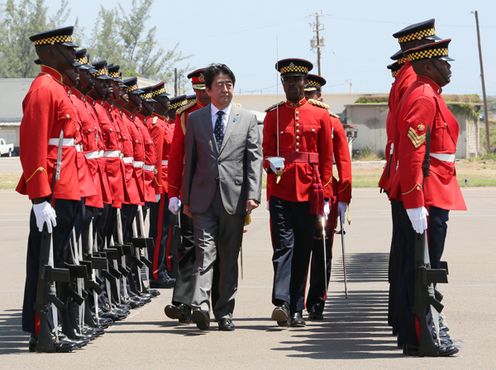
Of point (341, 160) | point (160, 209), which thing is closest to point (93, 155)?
point (341, 160)

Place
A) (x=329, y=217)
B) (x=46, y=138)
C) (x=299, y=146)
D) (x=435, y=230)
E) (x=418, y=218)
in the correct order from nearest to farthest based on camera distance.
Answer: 1. (x=418, y=218)
2. (x=435, y=230)
3. (x=46, y=138)
4. (x=299, y=146)
5. (x=329, y=217)

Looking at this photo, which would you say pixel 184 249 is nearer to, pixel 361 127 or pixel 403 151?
pixel 403 151

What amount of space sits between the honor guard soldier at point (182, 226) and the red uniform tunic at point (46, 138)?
1.62 metres

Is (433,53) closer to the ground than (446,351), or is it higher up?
higher up

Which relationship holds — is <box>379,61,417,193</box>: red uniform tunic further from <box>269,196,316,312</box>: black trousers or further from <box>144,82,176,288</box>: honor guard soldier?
<box>144,82,176,288</box>: honor guard soldier

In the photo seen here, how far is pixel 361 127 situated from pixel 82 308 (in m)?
70.7

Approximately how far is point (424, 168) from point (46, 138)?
2618 millimetres

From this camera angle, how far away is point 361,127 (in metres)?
80.2

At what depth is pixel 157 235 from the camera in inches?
569

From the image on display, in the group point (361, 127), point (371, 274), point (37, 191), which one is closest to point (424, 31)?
point (37, 191)

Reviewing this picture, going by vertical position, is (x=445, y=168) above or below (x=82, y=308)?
above

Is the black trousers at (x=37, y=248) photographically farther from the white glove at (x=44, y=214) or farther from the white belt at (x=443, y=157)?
the white belt at (x=443, y=157)

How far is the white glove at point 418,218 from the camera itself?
8.98 meters

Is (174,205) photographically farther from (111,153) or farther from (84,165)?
(84,165)
